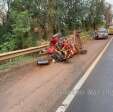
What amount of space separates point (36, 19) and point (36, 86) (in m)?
25.8

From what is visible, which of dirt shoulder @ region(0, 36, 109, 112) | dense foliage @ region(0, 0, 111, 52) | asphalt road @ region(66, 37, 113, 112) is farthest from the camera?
dense foliage @ region(0, 0, 111, 52)

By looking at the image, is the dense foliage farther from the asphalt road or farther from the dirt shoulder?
the asphalt road

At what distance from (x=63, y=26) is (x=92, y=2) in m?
16.4

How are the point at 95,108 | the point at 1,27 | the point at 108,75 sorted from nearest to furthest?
the point at 95,108
the point at 108,75
the point at 1,27

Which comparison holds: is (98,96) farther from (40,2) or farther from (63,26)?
(63,26)

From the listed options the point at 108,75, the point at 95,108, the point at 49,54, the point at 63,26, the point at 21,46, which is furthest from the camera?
the point at 63,26

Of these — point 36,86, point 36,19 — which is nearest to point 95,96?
point 36,86

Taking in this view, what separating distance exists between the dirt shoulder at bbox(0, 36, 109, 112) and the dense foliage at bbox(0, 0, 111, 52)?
394 inches

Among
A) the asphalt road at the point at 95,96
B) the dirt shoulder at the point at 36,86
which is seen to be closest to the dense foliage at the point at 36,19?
the dirt shoulder at the point at 36,86

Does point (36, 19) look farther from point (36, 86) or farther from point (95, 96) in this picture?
point (95, 96)

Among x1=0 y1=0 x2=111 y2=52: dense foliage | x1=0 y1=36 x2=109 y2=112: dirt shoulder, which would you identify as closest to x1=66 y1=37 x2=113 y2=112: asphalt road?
x1=0 y1=36 x2=109 y2=112: dirt shoulder

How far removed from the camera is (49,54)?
655 inches

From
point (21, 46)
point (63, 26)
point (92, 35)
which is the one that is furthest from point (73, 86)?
point (92, 35)

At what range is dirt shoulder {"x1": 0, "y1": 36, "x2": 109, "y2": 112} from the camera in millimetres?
7605
